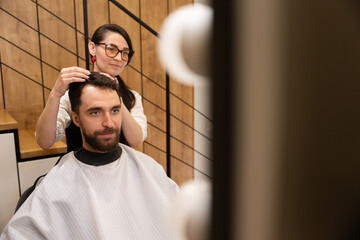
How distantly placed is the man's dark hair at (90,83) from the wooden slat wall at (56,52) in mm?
1125

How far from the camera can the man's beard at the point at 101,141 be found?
5.21 ft

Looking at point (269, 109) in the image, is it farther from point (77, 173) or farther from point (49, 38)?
point (49, 38)

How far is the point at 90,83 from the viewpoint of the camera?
5.20ft

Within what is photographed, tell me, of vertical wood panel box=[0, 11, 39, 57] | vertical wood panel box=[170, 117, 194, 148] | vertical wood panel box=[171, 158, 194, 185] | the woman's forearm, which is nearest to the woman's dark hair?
the woman's forearm

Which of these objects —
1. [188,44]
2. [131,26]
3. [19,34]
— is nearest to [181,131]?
[131,26]

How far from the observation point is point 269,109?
0.39ft

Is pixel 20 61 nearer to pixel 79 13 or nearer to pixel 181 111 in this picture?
pixel 79 13

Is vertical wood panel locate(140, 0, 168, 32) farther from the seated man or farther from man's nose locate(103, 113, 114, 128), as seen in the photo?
man's nose locate(103, 113, 114, 128)

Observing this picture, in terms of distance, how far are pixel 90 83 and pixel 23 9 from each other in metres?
1.72

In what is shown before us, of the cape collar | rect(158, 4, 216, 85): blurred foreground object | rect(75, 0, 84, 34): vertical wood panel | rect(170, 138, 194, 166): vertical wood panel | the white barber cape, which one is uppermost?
→ rect(75, 0, 84, 34): vertical wood panel

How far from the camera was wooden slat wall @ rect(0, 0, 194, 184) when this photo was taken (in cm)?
Result: 282

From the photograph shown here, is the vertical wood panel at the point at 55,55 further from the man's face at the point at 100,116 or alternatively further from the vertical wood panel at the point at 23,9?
the man's face at the point at 100,116

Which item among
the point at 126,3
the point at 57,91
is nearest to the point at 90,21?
the point at 126,3

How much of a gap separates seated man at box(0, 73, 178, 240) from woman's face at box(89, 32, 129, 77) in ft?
0.88
